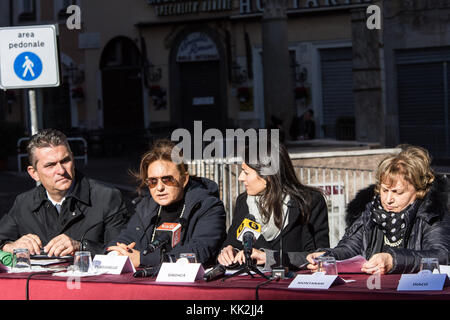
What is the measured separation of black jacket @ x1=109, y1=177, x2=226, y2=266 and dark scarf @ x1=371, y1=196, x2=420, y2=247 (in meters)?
1.00

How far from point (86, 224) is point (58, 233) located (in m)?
0.19

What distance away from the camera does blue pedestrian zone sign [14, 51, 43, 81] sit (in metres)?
8.00

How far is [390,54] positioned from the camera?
24.8m

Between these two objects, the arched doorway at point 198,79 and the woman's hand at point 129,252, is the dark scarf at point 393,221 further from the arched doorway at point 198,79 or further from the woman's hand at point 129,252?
the arched doorway at point 198,79

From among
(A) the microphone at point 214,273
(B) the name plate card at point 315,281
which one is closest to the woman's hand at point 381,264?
(B) the name plate card at point 315,281

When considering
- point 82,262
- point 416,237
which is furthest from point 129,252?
point 416,237

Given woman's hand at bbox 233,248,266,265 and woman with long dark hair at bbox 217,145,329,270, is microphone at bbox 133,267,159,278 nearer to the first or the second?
woman's hand at bbox 233,248,266,265

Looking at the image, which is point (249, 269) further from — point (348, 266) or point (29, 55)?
point (29, 55)

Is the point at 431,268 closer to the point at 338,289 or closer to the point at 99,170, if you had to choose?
the point at 338,289

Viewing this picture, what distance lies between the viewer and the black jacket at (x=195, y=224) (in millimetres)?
5629

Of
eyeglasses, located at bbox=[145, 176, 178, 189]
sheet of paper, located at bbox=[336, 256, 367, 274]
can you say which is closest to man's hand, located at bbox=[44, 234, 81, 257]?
eyeglasses, located at bbox=[145, 176, 178, 189]

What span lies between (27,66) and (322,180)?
11.2ft

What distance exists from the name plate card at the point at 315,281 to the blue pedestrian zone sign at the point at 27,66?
13.9 feet
